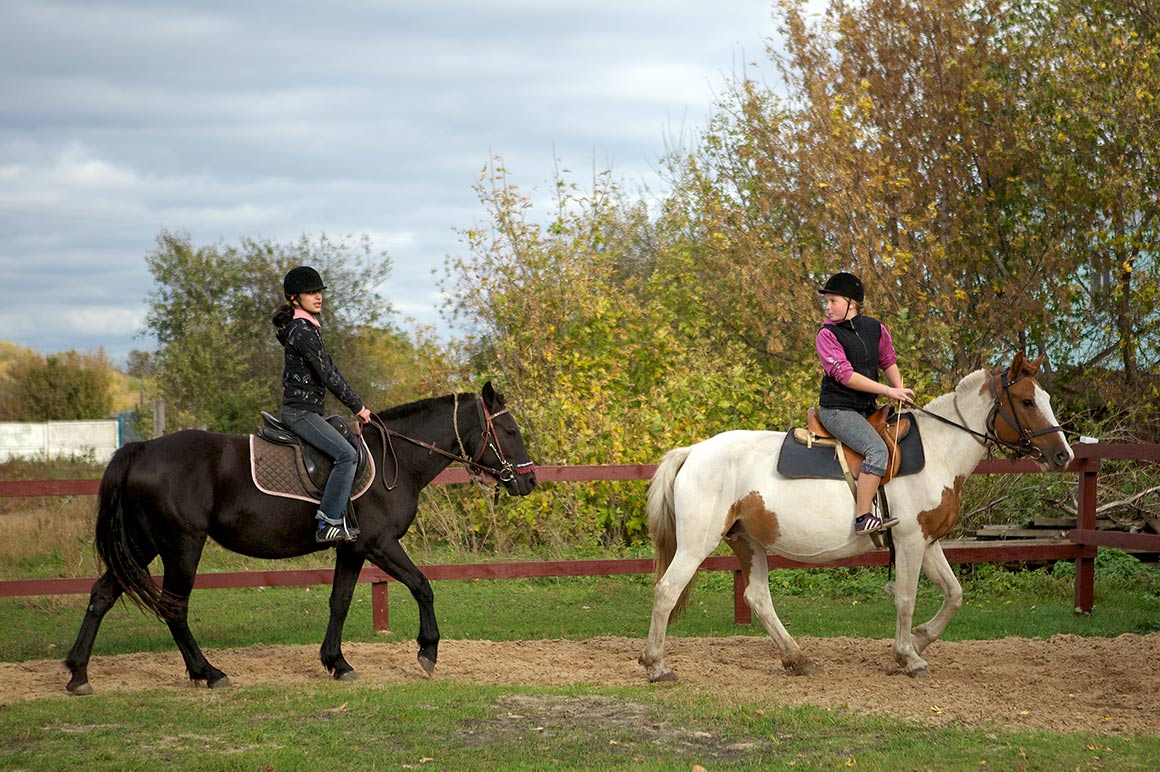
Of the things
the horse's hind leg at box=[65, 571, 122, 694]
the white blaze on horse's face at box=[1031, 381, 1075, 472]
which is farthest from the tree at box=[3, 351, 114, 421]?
the white blaze on horse's face at box=[1031, 381, 1075, 472]

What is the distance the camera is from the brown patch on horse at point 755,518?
7441 mm

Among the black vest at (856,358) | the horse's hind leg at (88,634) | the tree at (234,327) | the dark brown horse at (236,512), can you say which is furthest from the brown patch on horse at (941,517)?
the tree at (234,327)

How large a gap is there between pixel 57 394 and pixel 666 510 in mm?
45689

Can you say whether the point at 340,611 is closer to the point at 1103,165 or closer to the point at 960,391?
the point at 960,391

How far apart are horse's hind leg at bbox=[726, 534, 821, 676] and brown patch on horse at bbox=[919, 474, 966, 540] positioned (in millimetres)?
1164

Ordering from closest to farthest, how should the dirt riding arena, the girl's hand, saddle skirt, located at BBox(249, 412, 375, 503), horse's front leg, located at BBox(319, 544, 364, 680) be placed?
1. the dirt riding arena
2. the girl's hand
3. saddle skirt, located at BBox(249, 412, 375, 503)
4. horse's front leg, located at BBox(319, 544, 364, 680)

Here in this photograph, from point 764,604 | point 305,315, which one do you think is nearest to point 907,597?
point 764,604

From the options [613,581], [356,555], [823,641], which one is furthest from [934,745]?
[613,581]

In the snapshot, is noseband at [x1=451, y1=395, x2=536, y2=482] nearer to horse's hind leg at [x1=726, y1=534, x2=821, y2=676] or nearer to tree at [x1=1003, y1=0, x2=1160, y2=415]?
horse's hind leg at [x1=726, y1=534, x2=821, y2=676]

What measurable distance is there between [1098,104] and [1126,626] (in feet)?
26.9

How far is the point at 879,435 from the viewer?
7414 millimetres

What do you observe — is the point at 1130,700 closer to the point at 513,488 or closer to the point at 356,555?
the point at 513,488

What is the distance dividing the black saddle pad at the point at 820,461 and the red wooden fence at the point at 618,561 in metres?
1.84

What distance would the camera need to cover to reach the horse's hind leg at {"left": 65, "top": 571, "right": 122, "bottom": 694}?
277 inches
